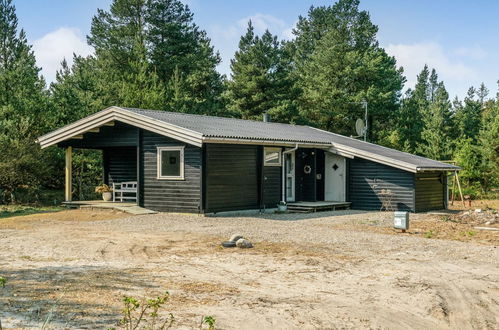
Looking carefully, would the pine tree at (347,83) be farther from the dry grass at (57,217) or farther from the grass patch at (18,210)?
the dry grass at (57,217)

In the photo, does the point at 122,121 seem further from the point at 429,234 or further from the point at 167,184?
the point at 429,234

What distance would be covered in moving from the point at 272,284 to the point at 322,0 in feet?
152

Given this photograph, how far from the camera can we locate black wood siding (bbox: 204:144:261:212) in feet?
52.3

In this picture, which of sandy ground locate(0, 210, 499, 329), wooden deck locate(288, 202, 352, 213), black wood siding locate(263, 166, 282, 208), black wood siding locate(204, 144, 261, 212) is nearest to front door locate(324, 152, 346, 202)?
wooden deck locate(288, 202, 352, 213)

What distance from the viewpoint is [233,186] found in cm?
1677

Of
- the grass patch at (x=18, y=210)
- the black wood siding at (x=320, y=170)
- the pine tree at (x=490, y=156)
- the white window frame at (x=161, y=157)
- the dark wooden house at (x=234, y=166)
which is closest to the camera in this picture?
the dark wooden house at (x=234, y=166)

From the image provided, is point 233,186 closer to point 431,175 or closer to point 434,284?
point 431,175

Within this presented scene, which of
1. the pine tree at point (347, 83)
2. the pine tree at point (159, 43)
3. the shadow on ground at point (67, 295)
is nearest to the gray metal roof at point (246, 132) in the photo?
the shadow on ground at point (67, 295)

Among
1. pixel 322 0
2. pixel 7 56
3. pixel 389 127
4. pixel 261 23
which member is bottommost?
pixel 389 127

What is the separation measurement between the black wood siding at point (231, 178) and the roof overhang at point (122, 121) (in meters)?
0.93

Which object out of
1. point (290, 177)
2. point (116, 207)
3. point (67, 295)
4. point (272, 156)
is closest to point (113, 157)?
point (116, 207)

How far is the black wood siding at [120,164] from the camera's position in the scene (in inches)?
809

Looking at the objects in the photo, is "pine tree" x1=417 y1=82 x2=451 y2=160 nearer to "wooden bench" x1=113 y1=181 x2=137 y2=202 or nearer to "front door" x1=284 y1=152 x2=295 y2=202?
"front door" x1=284 y1=152 x2=295 y2=202

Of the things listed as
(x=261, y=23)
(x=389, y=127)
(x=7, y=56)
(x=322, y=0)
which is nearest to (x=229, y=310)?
(x=7, y=56)
